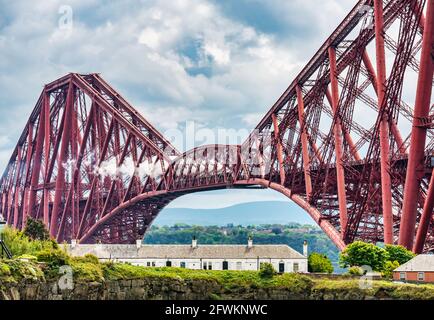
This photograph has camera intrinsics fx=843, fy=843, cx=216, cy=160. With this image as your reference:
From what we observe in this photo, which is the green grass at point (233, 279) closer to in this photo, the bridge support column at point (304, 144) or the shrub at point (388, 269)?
the shrub at point (388, 269)

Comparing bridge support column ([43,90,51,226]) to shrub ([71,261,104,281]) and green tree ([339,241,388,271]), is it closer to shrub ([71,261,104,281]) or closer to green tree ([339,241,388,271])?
shrub ([71,261,104,281])

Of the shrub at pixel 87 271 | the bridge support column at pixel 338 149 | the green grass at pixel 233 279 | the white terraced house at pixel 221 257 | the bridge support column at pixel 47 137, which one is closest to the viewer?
the green grass at pixel 233 279

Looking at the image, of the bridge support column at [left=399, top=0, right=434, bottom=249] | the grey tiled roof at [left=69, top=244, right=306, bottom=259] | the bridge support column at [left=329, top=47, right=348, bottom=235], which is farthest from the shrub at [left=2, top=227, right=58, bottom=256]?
the bridge support column at [left=399, top=0, right=434, bottom=249]

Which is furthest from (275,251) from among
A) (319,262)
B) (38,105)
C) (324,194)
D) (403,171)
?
(38,105)

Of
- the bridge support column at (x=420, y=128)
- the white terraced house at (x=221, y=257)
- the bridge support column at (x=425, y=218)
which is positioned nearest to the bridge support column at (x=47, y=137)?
the white terraced house at (x=221, y=257)

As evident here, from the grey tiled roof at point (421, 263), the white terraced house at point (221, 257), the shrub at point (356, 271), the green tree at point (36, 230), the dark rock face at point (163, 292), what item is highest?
the green tree at point (36, 230)

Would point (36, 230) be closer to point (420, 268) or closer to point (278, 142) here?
point (278, 142)
